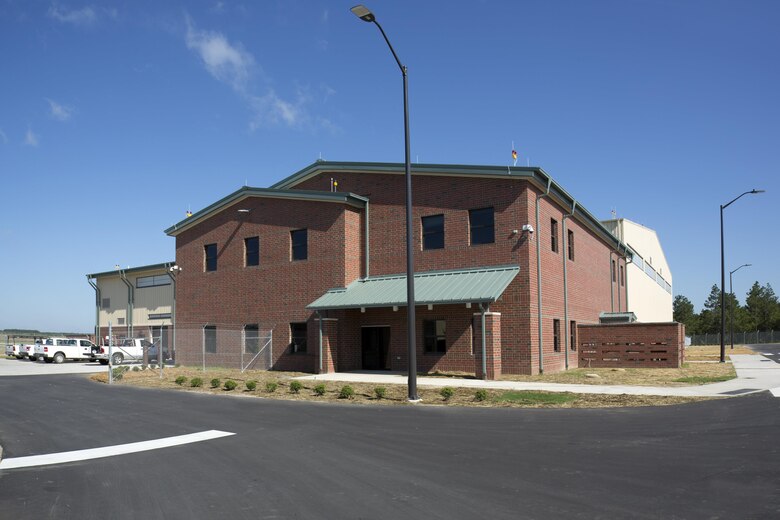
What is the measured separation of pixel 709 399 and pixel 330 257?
15.9 metres

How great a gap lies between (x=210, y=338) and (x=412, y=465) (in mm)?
25033

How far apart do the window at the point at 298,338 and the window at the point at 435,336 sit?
5.97m

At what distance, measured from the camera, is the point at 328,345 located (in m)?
25.4

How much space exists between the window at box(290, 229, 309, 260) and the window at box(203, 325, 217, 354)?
6.54 metres

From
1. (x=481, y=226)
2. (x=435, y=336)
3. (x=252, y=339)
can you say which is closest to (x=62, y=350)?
(x=252, y=339)

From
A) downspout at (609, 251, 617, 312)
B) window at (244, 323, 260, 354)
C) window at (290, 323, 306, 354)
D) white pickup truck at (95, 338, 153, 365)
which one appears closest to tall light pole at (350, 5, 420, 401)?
window at (290, 323, 306, 354)

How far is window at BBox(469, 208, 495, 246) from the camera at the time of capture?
23797 millimetres

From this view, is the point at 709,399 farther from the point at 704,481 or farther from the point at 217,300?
the point at 217,300

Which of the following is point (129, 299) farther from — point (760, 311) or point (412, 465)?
point (760, 311)

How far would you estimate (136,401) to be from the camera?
1680 cm

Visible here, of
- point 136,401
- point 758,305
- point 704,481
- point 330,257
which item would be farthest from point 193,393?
point 758,305

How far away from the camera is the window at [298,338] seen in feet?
89.3

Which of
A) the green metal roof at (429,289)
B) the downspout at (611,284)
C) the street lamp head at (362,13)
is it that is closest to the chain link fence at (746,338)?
the downspout at (611,284)

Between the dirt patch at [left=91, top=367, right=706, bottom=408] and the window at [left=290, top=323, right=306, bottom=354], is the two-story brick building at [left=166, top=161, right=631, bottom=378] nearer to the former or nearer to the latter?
the window at [left=290, top=323, right=306, bottom=354]
